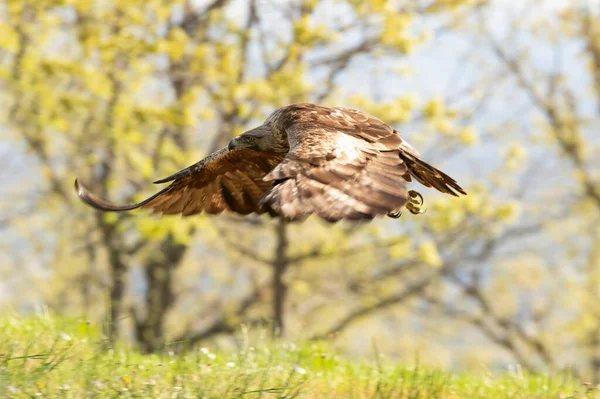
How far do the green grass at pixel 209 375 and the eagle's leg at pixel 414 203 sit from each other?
1142 millimetres

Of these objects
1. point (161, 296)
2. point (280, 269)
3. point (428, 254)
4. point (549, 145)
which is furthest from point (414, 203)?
point (549, 145)

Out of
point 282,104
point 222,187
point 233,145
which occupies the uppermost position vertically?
point 282,104

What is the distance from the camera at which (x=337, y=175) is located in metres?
4.29

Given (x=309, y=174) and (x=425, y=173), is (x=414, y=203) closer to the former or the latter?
(x=425, y=173)

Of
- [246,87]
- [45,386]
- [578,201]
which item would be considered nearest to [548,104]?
[578,201]

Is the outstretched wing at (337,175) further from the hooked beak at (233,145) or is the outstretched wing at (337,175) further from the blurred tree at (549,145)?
the blurred tree at (549,145)

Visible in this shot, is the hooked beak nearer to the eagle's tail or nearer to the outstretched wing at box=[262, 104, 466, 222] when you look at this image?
the outstretched wing at box=[262, 104, 466, 222]

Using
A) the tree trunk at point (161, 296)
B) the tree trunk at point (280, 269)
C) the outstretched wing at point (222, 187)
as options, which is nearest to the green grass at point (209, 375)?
the outstretched wing at point (222, 187)

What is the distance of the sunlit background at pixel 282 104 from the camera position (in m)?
13.9

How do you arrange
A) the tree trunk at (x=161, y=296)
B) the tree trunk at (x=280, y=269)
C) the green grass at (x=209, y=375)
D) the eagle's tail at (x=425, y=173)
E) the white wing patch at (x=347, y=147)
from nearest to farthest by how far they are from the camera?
the green grass at (x=209, y=375)
the white wing patch at (x=347, y=147)
the eagle's tail at (x=425, y=173)
the tree trunk at (x=280, y=269)
the tree trunk at (x=161, y=296)

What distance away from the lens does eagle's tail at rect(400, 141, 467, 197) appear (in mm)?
5273

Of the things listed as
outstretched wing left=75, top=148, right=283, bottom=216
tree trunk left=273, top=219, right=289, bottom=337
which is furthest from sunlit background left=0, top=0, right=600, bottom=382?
outstretched wing left=75, top=148, right=283, bottom=216

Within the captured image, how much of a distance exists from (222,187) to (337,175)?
231 centimetres

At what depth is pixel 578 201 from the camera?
27.2 m
